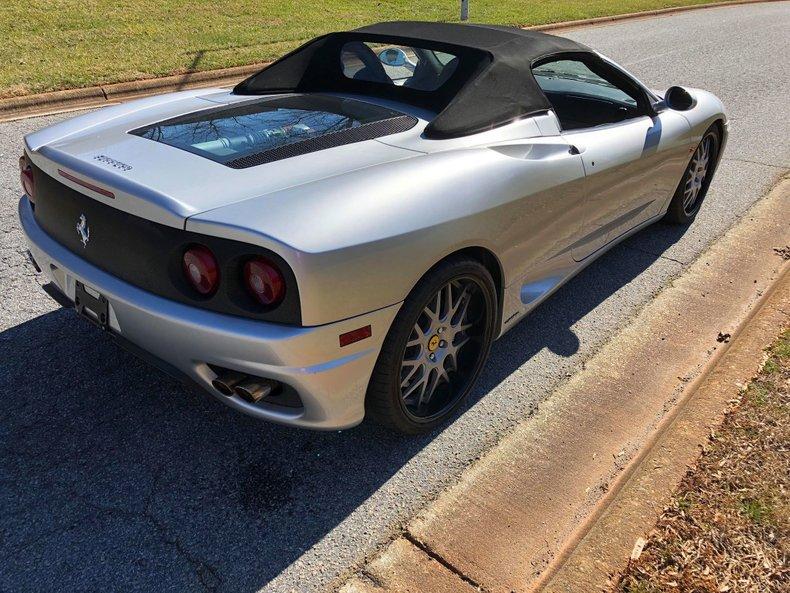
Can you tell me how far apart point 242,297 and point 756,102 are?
8711 millimetres

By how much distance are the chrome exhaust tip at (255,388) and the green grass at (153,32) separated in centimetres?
629

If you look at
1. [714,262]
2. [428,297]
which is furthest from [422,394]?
[714,262]

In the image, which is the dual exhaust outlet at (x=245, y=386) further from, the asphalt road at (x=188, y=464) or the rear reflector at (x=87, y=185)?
the rear reflector at (x=87, y=185)

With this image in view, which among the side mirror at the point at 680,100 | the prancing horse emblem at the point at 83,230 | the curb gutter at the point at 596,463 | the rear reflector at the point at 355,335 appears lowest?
the curb gutter at the point at 596,463

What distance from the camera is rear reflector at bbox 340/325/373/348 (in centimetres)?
221

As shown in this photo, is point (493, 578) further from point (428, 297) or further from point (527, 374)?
point (527, 374)

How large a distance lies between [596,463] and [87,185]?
2.20 metres

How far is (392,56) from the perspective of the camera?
3.52 metres

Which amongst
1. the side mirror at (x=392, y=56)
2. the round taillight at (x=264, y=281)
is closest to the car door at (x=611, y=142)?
the side mirror at (x=392, y=56)

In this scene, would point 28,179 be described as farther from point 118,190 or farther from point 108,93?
point 108,93

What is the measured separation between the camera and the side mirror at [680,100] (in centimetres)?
405

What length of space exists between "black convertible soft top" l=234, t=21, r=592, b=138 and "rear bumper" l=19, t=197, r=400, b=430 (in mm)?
1080

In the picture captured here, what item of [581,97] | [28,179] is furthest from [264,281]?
[581,97]

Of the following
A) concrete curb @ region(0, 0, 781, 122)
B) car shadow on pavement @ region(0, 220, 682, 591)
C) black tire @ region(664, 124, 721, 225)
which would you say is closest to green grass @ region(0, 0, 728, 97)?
concrete curb @ region(0, 0, 781, 122)
